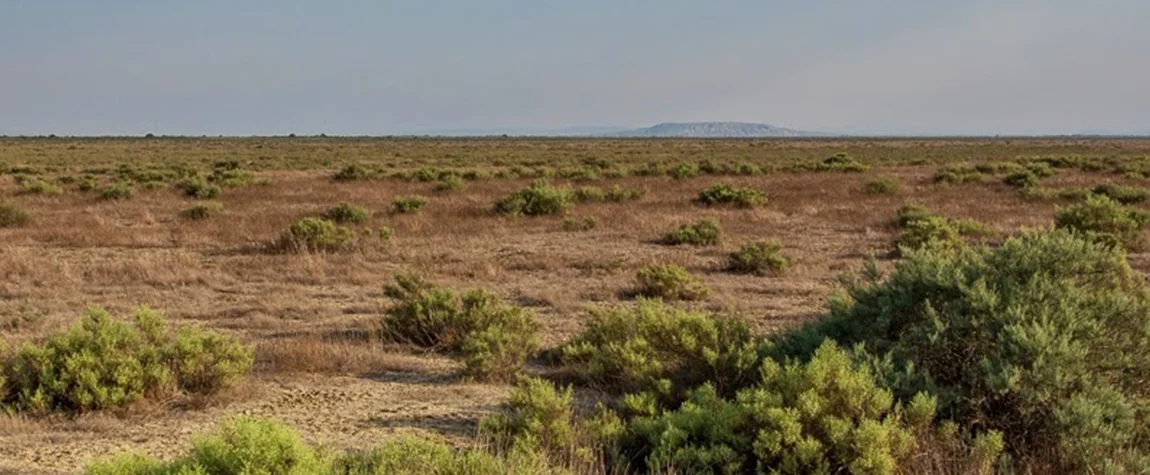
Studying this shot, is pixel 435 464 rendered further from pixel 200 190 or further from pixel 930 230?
pixel 200 190

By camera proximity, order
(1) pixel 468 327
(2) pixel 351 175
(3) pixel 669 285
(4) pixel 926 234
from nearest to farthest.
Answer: (1) pixel 468 327, (3) pixel 669 285, (4) pixel 926 234, (2) pixel 351 175

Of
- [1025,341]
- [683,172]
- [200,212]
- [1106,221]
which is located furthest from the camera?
[683,172]

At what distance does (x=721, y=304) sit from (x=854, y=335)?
15.6 ft

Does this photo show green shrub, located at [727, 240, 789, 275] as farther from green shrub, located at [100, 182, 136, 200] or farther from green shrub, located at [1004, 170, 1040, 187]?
green shrub, located at [100, 182, 136, 200]

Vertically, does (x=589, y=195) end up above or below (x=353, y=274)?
above

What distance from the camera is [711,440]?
455 centimetres

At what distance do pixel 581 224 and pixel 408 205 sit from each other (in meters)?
5.10

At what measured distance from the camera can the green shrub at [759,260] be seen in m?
12.7

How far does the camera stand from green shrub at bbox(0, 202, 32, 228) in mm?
18266

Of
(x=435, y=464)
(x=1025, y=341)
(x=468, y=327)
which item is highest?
(x=1025, y=341)

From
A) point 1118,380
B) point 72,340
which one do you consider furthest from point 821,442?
point 72,340

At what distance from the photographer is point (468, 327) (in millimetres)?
8109

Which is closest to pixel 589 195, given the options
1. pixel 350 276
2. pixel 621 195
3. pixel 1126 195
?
pixel 621 195

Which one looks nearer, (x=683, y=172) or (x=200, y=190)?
(x=200, y=190)
